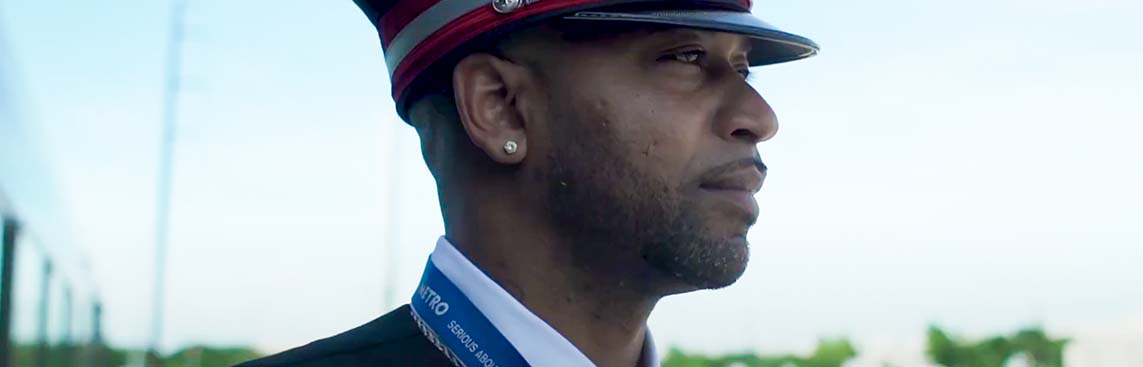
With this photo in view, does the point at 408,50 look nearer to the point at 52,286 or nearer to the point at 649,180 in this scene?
the point at 649,180

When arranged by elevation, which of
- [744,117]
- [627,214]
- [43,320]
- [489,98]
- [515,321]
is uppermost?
[43,320]

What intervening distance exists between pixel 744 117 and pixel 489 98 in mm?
382

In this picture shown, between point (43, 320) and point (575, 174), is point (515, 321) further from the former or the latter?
point (43, 320)

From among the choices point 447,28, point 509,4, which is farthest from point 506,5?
point 447,28

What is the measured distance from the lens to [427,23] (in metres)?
2.37

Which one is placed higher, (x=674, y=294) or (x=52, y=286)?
(x=52, y=286)

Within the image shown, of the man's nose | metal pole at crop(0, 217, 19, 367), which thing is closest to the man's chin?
the man's nose

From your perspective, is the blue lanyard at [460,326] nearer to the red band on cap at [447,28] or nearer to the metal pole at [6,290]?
the red band on cap at [447,28]

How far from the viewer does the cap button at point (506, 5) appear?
7.49 feet

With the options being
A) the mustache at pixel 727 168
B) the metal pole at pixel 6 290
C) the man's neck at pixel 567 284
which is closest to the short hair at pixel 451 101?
the man's neck at pixel 567 284

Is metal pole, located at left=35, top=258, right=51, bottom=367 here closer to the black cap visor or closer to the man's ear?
the man's ear

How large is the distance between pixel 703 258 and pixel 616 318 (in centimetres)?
18

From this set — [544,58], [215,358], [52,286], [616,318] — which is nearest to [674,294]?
[616,318]

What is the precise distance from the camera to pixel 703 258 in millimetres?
2264
